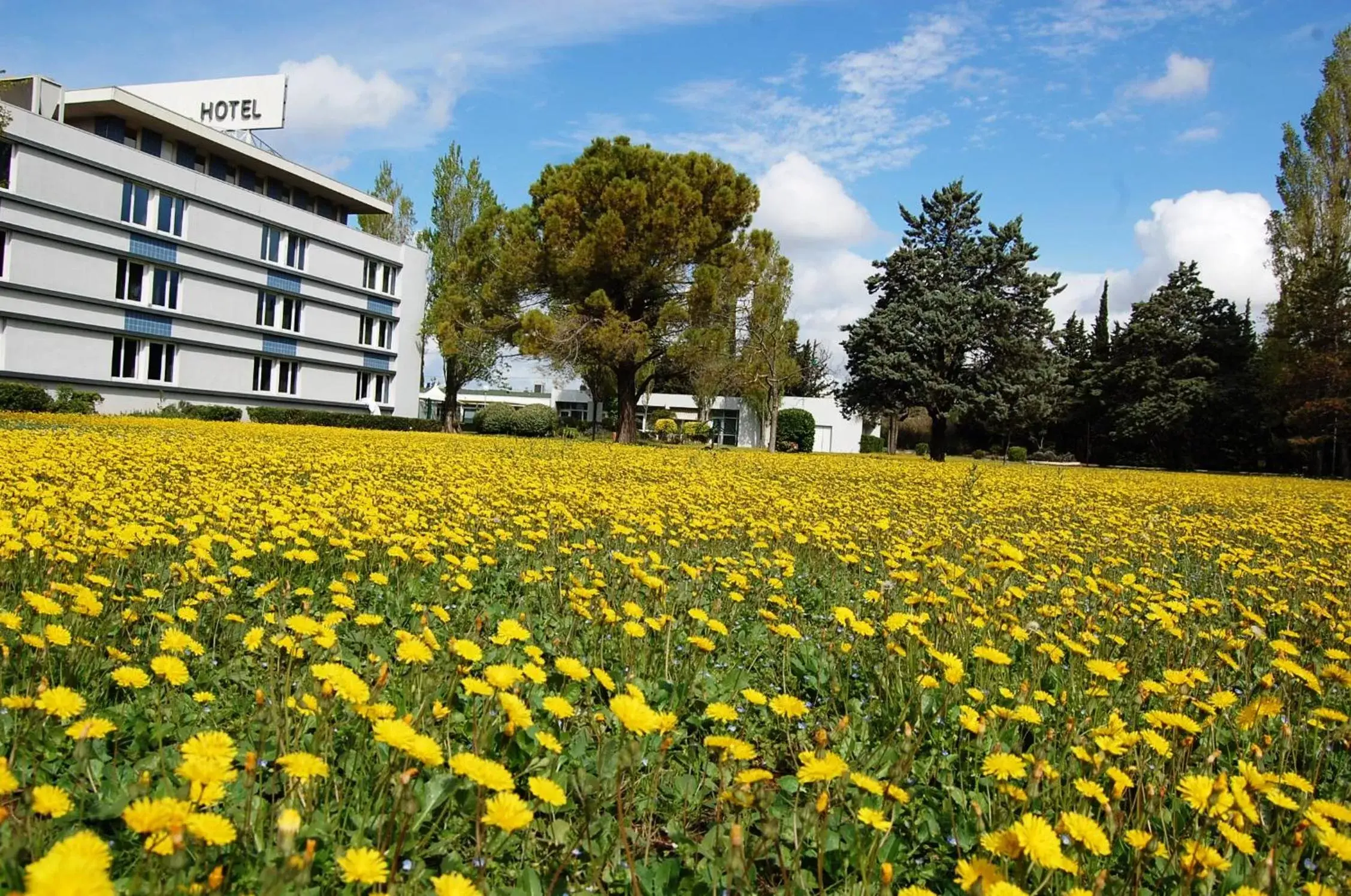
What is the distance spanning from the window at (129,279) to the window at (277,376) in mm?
5768

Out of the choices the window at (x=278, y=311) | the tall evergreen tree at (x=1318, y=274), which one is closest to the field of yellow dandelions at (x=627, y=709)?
the tall evergreen tree at (x=1318, y=274)

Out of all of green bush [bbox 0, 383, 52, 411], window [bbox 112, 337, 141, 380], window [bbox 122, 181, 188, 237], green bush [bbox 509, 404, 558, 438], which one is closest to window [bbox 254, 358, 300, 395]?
window [bbox 112, 337, 141, 380]

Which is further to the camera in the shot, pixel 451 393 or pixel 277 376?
pixel 277 376

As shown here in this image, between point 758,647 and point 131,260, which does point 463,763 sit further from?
point 131,260

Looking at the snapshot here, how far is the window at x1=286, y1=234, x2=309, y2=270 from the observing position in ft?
125

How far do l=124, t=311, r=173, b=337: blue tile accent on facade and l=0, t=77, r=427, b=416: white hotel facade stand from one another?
5 cm

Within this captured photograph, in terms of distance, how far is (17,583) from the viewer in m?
2.83

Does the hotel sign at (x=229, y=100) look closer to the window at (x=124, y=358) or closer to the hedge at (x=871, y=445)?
the window at (x=124, y=358)

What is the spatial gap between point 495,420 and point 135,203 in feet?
52.2

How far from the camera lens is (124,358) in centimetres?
3119

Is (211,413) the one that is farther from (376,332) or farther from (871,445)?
(871,445)

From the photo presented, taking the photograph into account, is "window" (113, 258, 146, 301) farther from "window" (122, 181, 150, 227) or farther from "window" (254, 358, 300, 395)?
"window" (254, 358, 300, 395)

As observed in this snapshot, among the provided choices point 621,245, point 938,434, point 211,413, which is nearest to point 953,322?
point 938,434

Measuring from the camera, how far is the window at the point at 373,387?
42.1m
